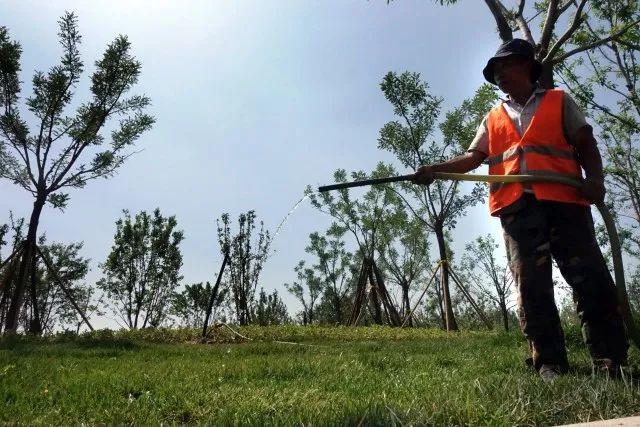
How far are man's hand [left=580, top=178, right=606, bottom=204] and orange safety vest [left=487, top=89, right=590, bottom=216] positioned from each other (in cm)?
6

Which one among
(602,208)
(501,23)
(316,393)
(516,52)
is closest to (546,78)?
(501,23)

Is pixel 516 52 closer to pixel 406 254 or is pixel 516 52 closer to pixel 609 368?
pixel 609 368

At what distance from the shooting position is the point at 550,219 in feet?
10.6

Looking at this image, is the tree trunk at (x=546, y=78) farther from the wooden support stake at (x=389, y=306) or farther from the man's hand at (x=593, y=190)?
the wooden support stake at (x=389, y=306)

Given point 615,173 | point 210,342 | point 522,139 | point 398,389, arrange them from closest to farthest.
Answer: point 398,389, point 522,139, point 210,342, point 615,173

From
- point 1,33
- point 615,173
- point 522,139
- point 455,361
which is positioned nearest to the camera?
point 522,139

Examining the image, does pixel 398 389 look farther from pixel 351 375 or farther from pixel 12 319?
pixel 12 319

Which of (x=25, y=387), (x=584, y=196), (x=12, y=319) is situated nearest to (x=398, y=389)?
(x=584, y=196)

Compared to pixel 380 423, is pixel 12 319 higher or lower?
higher

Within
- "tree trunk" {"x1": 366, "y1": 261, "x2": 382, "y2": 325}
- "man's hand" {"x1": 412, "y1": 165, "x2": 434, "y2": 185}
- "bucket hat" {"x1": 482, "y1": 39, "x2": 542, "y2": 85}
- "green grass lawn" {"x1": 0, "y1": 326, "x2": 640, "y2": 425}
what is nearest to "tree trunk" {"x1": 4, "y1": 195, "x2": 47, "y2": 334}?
"green grass lawn" {"x1": 0, "y1": 326, "x2": 640, "y2": 425}

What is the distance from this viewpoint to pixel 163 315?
28.2 m

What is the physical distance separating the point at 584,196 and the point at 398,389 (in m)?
1.65

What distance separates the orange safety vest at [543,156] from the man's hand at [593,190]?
0.06 meters

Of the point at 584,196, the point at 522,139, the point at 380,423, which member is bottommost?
the point at 380,423
